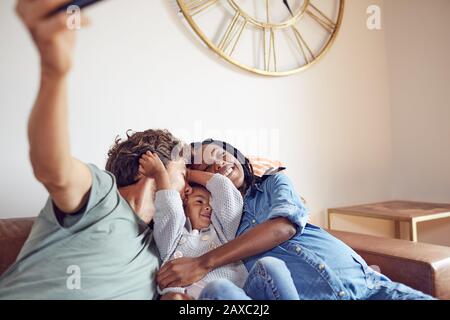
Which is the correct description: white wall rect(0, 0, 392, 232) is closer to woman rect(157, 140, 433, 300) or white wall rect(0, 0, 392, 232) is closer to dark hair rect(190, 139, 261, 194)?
dark hair rect(190, 139, 261, 194)

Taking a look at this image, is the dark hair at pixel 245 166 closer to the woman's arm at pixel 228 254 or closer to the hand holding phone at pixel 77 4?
the woman's arm at pixel 228 254

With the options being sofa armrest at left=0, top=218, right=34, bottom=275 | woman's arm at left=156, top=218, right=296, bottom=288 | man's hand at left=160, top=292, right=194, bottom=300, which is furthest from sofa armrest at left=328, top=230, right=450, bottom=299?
sofa armrest at left=0, top=218, right=34, bottom=275

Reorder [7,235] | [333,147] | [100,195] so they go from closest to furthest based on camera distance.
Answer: [100,195] < [7,235] < [333,147]

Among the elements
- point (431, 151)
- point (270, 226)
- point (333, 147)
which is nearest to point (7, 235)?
point (270, 226)

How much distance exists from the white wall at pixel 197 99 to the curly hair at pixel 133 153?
0.17m

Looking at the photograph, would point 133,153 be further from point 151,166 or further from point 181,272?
point 181,272

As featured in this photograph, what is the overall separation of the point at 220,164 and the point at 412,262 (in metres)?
0.53

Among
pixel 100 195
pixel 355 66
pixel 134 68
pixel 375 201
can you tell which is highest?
pixel 355 66

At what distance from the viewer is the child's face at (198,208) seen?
95 cm

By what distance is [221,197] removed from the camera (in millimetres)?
941

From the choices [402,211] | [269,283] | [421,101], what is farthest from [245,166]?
[421,101]

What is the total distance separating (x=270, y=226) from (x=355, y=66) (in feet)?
4.01
